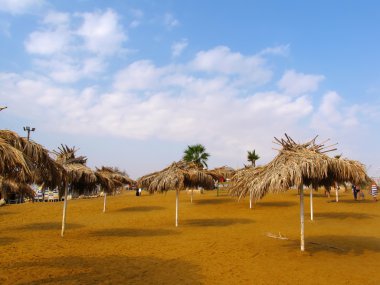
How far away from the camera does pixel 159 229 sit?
15094 mm

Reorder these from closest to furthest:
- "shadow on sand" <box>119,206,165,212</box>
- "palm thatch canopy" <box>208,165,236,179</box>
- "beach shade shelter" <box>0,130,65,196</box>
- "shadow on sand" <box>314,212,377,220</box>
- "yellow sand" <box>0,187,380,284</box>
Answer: "beach shade shelter" <box>0,130,65,196</box>, "yellow sand" <box>0,187,380,284</box>, "shadow on sand" <box>314,212,377,220</box>, "shadow on sand" <box>119,206,165,212</box>, "palm thatch canopy" <box>208,165,236,179</box>

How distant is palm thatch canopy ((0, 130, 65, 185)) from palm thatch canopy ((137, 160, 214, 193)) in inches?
315

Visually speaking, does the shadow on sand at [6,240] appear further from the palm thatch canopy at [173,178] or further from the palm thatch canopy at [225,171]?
the palm thatch canopy at [225,171]

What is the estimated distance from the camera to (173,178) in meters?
15.6

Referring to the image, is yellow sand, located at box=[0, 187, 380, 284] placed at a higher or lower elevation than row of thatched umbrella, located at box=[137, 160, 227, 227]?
lower

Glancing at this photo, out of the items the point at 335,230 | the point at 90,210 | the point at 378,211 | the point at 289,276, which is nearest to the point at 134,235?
the point at 289,276

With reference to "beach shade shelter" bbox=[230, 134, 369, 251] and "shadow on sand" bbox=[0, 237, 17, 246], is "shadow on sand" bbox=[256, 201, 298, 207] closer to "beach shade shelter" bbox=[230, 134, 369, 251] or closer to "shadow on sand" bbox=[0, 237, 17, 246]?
"beach shade shelter" bbox=[230, 134, 369, 251]

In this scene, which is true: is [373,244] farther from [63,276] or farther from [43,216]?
[43,216]

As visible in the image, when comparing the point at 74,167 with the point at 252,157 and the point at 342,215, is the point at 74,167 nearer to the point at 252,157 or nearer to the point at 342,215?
→ the point at 342,215

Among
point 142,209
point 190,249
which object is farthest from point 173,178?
point 142,209

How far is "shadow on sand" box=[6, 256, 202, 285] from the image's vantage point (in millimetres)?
7334

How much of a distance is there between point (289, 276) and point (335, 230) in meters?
7.71

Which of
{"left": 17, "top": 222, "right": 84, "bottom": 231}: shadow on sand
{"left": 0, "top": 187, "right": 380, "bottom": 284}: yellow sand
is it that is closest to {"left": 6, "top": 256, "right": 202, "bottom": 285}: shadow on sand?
{"left": 0, "top": 187, "right": 380, "bottom": 284}: yellow sand

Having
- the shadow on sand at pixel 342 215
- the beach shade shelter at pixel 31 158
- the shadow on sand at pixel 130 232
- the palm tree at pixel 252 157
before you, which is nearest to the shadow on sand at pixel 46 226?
the shadow on sand at pixel 130 232
